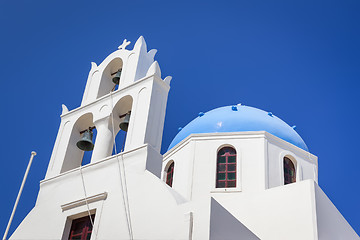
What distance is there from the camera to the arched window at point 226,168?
1476 cm

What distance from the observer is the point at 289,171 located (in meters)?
15.5

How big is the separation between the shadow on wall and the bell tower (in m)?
1.99

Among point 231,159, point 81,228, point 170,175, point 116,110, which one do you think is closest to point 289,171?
point 231,159

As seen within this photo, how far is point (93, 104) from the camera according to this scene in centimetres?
1184

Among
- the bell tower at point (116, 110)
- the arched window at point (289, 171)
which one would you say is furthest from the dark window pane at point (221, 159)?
the bell tower at point (116, 110)

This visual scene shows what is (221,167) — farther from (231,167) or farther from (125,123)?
(125,123)

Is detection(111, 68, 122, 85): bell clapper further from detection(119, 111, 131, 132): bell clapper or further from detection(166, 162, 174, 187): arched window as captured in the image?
detection(166, 162, 174, 187): arched window

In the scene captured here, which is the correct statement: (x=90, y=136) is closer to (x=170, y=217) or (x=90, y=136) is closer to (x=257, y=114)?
(x=170, y=217)

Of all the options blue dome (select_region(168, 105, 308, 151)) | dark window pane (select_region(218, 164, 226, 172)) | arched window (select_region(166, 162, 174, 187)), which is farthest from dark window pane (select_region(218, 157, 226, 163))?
arched window (select_region(166, 162, 174, 187))

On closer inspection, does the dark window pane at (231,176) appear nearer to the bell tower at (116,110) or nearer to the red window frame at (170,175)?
the red window frame at (170,175)

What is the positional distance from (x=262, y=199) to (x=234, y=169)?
3.38 metres

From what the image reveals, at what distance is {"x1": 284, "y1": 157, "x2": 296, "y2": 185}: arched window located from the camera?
15.3 metres

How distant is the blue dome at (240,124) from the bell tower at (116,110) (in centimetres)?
417

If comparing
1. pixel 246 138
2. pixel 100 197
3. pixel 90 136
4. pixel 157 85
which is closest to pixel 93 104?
pixel 90 136
